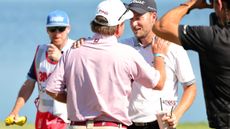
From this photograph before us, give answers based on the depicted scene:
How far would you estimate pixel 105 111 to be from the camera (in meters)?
7.91

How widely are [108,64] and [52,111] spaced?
350 cm

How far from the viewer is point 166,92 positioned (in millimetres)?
9734

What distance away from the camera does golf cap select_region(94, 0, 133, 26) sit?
8.17m

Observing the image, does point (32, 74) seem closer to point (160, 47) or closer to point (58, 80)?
point (160, 47)

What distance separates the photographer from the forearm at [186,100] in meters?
9.46

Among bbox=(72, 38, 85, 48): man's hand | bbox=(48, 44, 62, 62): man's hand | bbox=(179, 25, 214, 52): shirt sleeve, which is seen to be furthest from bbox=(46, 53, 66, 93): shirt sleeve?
bbox=(48, 44, 62, 62): man's hand

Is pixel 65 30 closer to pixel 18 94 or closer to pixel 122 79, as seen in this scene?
pixel 18 94

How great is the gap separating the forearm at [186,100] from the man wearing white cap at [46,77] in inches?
77.5

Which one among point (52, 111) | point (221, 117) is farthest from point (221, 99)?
point (52, 111)

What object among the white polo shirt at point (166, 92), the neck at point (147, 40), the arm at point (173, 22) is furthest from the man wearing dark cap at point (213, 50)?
the neck at point (147, 40)

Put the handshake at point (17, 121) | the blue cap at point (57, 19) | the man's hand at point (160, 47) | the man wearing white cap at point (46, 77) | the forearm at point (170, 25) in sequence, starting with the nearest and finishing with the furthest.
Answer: the forearm at point (170, 25), the man's hand at point (160, 47), the handshake at point (17, 121), the man wearing white cap at point (46, 77), the blue cap at point (57, 19)

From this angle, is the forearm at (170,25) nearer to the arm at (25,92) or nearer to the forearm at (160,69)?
the forearm at (160,69)

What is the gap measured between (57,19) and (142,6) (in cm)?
182

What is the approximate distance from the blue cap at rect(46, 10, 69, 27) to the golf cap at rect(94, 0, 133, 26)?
10.4ft
